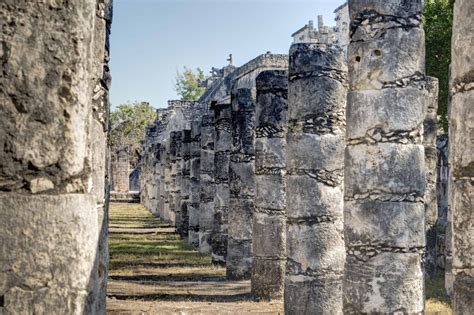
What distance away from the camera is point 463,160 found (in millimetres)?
3742

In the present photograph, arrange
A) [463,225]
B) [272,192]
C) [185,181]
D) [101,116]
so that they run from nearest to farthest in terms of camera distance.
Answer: [463,225], [101,116], [272,192], [185,181]

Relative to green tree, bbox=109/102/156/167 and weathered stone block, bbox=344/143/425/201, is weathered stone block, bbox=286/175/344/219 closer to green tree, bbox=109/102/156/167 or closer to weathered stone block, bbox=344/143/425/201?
weathered stone block, bbox=344/143/425/201

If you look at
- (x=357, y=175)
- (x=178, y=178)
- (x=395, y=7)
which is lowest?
(x=357, y=175)

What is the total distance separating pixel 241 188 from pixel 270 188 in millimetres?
1512

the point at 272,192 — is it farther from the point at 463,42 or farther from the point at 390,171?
the point at 463,42

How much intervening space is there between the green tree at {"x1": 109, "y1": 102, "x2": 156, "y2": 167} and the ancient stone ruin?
107 ft

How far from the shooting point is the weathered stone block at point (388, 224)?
20.8ft

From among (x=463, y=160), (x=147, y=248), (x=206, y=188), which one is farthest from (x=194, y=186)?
(x=463, y=160)

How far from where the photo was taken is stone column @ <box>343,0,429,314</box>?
20.7 feet

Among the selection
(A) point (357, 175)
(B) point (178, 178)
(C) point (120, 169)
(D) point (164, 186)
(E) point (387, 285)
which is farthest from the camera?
(C) point (120, 169)

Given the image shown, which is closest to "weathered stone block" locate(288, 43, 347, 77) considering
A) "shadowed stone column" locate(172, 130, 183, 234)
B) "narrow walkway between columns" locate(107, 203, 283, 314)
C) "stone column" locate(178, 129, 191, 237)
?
"narrow walkway between columns" locate(107, 203, 283, 314)

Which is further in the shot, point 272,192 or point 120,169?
point 120,169

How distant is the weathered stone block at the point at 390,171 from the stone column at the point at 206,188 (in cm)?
794

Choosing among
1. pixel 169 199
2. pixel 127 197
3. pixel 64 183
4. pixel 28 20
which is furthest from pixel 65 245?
pixel 127 197
